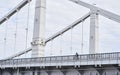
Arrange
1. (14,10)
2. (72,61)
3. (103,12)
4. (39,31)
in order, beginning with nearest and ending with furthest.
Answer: (72,61) → (39,31) → (103,12) → (14,10)

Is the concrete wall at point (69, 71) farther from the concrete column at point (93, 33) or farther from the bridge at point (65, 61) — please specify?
the concrete column at point (93, 33)

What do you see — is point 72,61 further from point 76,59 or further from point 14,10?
point 14,10

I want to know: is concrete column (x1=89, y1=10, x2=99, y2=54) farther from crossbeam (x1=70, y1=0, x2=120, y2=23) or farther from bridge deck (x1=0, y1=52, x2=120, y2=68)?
bridge deck (x1=0, y1=52, x2=120, y2=68)

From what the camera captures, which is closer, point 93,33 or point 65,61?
point 65,61

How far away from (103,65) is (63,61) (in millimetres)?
6897

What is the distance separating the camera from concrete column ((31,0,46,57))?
205 feet

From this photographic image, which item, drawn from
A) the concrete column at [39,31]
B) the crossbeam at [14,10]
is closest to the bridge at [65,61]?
the concrete column at [39,31]

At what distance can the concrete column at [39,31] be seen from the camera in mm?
62344

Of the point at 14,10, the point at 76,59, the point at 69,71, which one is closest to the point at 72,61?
the point at 76,59

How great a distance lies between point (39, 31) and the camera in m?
64.1

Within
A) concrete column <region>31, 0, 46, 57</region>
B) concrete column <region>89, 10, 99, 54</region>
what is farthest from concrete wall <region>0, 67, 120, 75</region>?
concrete column <region>89, 10, 99, 54</region>

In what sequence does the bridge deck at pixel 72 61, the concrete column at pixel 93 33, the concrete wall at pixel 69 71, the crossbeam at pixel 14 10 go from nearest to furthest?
the bridge deck at pixel 72 61
the concrete wall at pixel 69 71
the concrete column at pixel 93 33
the crossbeam at pixel 14 10

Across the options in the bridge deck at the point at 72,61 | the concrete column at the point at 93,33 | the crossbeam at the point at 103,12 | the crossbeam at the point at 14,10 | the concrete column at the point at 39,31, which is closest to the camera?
the bridge deck at the point at 72,61

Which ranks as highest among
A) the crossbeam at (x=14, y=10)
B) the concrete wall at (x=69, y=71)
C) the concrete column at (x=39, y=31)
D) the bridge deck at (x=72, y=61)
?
the crossbeam at (x=14, y=10)
